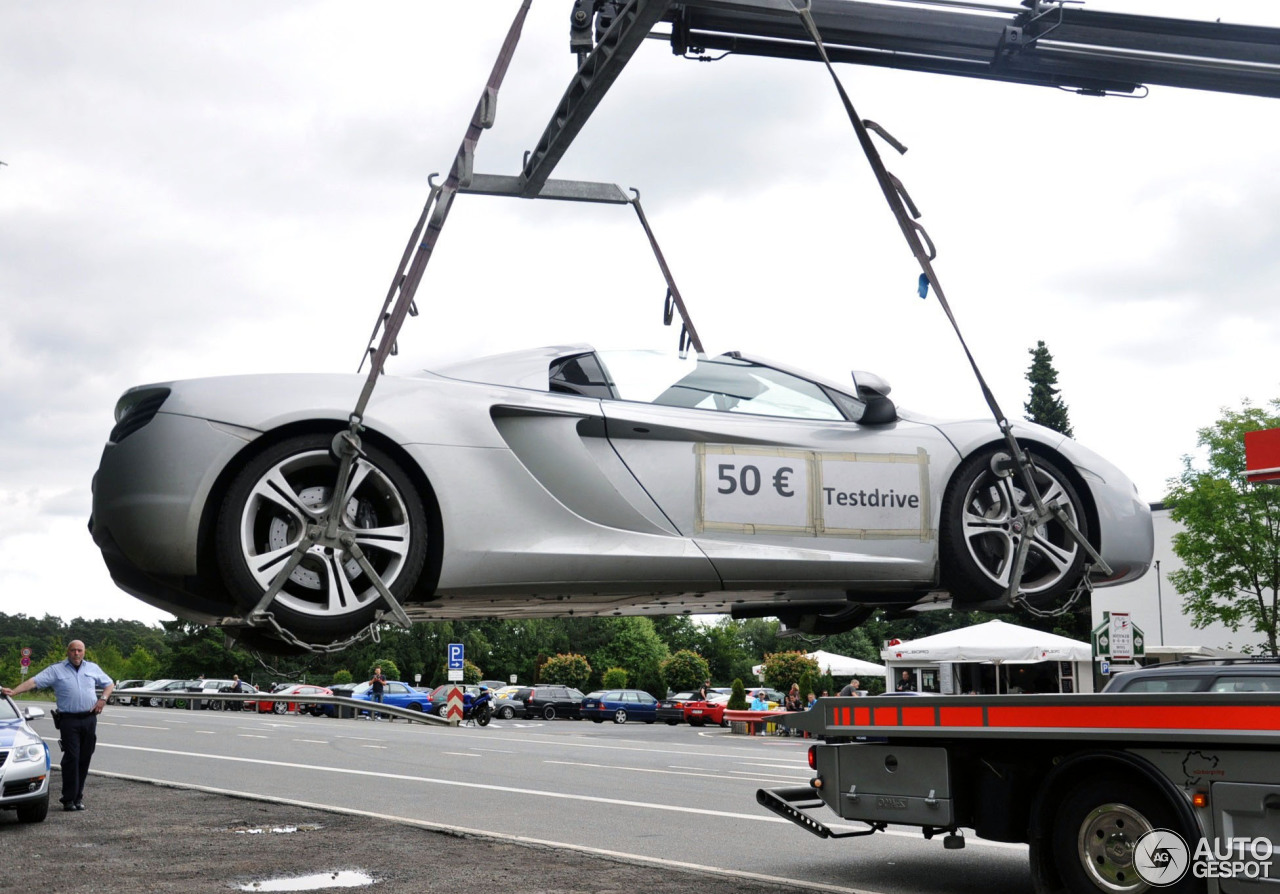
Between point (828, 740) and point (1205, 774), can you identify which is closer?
point (1205, 774)

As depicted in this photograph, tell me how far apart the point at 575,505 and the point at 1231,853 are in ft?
12.5

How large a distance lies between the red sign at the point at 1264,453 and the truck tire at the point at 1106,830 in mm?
7961

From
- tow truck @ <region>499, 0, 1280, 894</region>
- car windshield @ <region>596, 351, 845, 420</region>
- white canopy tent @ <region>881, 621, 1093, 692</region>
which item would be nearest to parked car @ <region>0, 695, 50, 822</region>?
tow truck @ <region>499, 0, 1280, 894</region>

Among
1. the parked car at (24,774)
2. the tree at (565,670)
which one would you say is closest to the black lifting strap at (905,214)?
the parked car at (24,774)

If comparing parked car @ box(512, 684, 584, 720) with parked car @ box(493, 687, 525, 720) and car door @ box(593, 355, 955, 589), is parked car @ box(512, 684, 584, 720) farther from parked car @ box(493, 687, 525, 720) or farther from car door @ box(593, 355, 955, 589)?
car door @ box(593, 355, 955, 589)

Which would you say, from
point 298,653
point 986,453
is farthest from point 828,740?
point 298,653

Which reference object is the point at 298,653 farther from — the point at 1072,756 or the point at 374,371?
the point at 1072,756

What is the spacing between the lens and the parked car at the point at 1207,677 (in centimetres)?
710

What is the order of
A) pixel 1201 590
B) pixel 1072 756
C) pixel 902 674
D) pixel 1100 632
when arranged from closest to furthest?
pixel 1072 756 < pixel 1100 632 < pixel 902 674 < pixel 1201 590

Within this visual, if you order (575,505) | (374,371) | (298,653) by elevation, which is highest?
(374,371)

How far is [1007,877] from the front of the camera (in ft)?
28.1

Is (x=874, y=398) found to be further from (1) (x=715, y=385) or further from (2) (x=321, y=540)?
(2) (x=321, y=540)

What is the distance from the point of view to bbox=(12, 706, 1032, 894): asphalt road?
8773 mm
